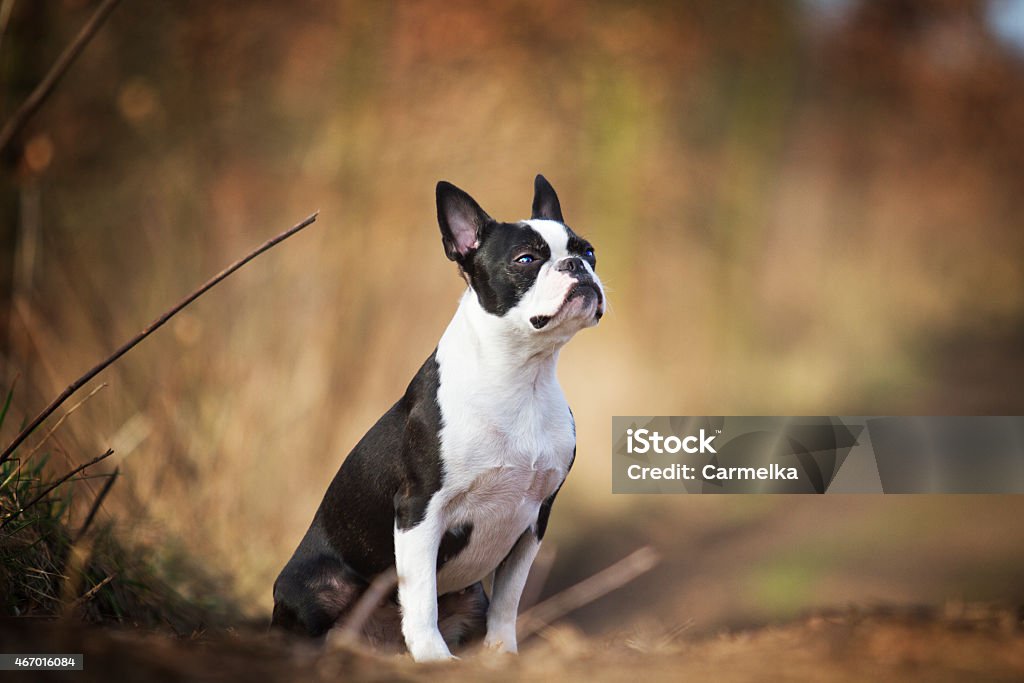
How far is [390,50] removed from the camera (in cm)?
723

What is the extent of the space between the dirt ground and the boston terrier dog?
0.39m

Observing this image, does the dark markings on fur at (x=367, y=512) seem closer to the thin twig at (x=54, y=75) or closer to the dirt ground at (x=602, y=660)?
the dirt ground at (x=602, y=660)

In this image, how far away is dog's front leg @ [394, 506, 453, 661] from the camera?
266 centimetres

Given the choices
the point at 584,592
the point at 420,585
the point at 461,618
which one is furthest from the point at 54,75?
the point at 584,592

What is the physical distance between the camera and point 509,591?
2.99m

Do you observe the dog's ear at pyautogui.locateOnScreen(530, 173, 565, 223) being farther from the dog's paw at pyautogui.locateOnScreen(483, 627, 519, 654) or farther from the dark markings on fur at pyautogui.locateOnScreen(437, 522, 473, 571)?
the dog's paw at pyautogui.locateOnScreen(483, 627, 519, 654)

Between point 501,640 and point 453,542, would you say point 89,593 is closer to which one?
point 453,542

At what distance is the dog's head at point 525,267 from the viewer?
2.81 metres

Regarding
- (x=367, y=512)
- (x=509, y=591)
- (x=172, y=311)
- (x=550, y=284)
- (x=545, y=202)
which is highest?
(x=545, y=202)

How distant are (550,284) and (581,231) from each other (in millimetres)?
4783

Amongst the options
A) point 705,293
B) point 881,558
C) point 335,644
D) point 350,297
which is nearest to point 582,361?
point 705,293

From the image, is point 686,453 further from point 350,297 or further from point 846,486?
point 350,297

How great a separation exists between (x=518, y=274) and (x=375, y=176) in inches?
167

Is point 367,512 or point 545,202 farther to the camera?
point 545,202
